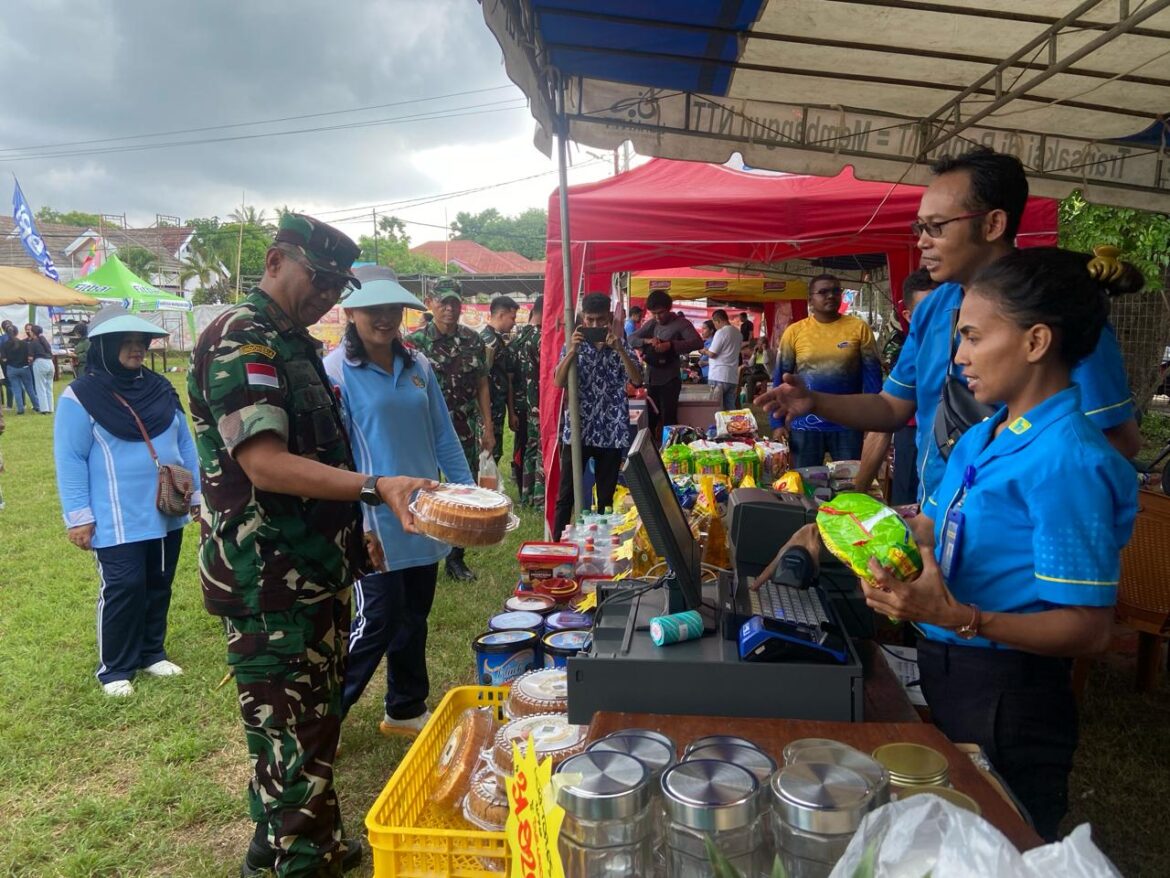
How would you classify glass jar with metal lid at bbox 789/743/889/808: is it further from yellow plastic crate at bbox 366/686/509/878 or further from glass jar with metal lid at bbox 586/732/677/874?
yellow plastic crate at bbox 366/686/509/878

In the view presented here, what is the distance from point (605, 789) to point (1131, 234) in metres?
10.4

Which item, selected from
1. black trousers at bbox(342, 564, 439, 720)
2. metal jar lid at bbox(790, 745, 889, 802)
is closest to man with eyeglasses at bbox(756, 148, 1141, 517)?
metal jar lid at bbox(790, 745, 889, 802)

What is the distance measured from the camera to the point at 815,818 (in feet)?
2.92

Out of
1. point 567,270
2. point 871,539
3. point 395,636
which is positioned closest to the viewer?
point 871,539

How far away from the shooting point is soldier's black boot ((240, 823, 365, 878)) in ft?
7.75

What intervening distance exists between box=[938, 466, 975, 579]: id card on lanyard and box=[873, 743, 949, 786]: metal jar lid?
39 centimetres

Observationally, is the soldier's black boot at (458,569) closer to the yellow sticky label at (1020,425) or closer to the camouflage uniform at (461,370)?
the camouflage uniform at (461,370)

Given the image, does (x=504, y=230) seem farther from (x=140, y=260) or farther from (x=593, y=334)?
(x=593, y=334)

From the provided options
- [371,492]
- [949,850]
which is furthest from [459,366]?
[949,850]

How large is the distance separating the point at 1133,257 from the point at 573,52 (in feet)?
27.1

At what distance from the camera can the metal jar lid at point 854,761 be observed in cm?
97

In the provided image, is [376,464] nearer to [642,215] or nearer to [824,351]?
[642,215]

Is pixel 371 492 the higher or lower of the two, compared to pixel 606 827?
higher

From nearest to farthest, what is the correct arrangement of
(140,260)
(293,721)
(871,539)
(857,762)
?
(857,762) < (871,539) < (293,721) < (140,260)
